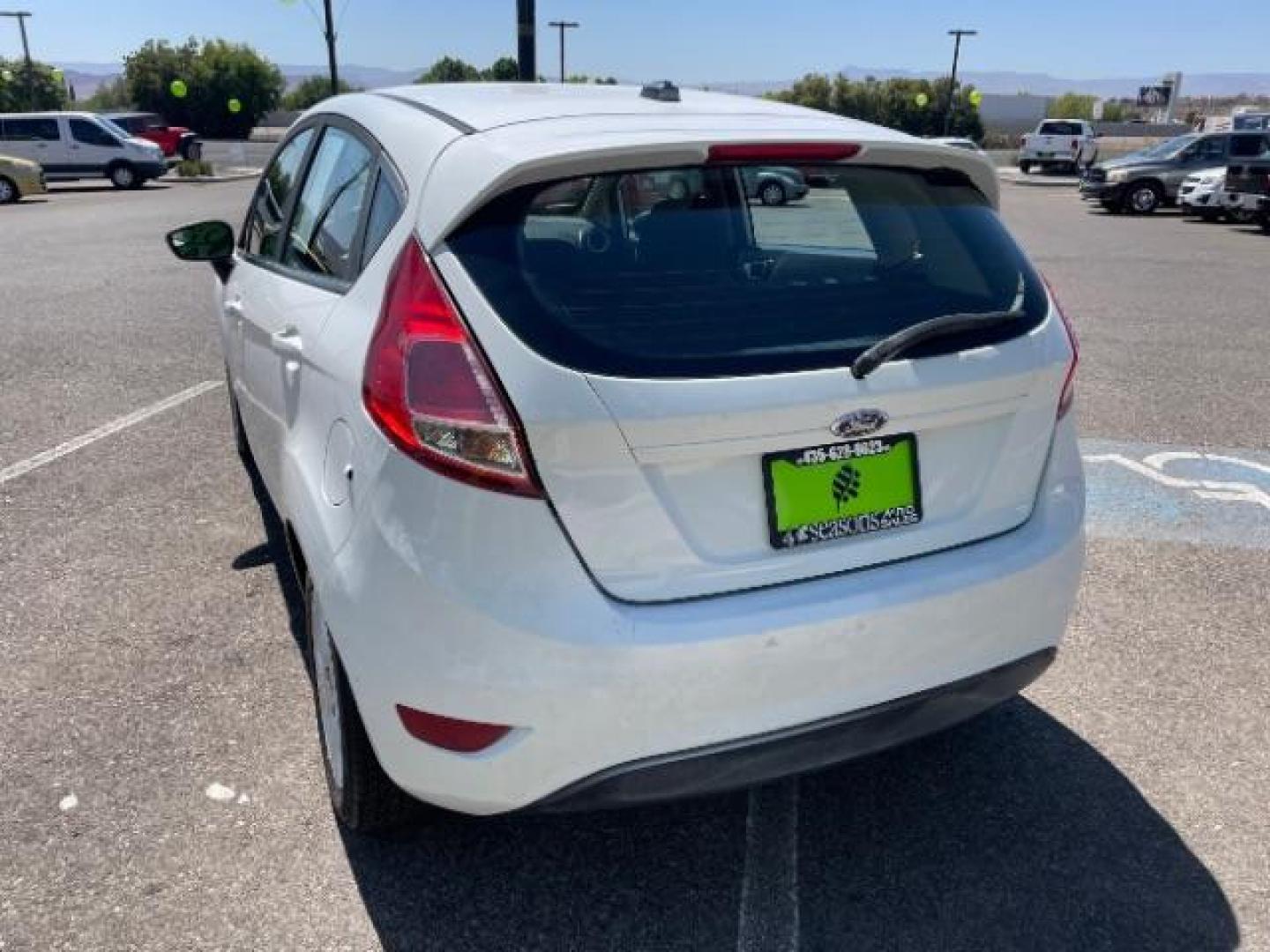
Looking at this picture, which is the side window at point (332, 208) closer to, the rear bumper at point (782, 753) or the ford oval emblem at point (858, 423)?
the ford oval emblem at point (858, 423)

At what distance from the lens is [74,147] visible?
29.1 meters

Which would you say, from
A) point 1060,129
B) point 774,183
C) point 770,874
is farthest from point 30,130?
point 1060,129

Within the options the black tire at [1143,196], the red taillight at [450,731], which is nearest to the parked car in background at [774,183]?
the red taillight at [450,731]

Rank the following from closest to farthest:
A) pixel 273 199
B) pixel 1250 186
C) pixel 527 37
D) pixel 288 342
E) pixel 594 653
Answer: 1. pixel 594 653
2. pixel 288 342
3. pixel 273 199
4. pixel 527 37
5. pixel 1250 186

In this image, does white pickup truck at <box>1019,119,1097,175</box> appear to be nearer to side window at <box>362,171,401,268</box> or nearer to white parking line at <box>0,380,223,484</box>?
white parking line at <box>0,380,223,484</box>

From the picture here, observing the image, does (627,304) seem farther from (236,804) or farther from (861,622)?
(236,804)

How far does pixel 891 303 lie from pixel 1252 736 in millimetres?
1827

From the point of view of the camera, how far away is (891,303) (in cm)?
233

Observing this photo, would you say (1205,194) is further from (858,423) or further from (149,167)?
(149,167)

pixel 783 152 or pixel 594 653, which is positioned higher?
pixel 783 152

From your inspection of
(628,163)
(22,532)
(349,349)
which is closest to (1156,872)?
(628,163)

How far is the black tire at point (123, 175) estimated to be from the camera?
29281 millimetres

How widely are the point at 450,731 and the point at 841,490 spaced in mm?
905

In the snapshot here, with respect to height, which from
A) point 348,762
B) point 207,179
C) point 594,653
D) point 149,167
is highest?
point 594,653
